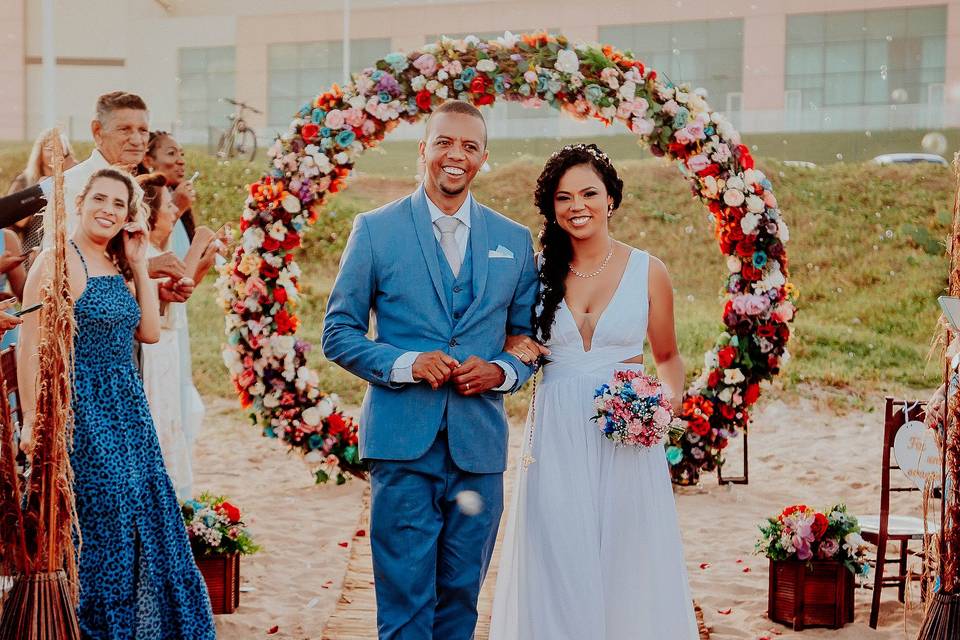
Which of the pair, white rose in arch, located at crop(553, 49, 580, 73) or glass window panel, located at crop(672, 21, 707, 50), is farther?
glass window panel, located at crop(672, 21, 707, 50)

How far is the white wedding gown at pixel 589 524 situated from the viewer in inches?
144

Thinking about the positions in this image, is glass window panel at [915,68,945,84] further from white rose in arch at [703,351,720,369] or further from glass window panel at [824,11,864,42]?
white rose in arch at [703,351,720,369]

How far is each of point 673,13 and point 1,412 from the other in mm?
17254

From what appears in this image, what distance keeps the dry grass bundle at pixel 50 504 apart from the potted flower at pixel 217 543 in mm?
1701

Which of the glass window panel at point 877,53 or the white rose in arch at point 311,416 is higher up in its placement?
the glass window panel at point 877,53

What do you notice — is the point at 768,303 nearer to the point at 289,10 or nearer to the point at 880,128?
the point at 880,128

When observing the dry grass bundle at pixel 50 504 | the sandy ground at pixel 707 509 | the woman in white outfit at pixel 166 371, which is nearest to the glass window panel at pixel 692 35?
the sandy ground at pixel 707 509

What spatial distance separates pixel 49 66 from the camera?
18078mm

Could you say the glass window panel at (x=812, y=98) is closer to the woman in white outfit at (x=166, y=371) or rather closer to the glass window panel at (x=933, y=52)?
the glass window panel at (x=933, y=52)

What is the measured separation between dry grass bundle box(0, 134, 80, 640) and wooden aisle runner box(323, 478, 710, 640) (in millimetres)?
1829

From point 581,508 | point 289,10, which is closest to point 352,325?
point 581,508

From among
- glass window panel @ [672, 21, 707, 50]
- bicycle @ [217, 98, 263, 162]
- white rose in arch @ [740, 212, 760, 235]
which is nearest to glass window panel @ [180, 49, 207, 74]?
bicycle @ [217, 98, 263, 162]

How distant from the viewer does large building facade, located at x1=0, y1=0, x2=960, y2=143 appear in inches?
714

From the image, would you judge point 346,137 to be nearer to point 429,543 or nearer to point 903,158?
point 429,543
